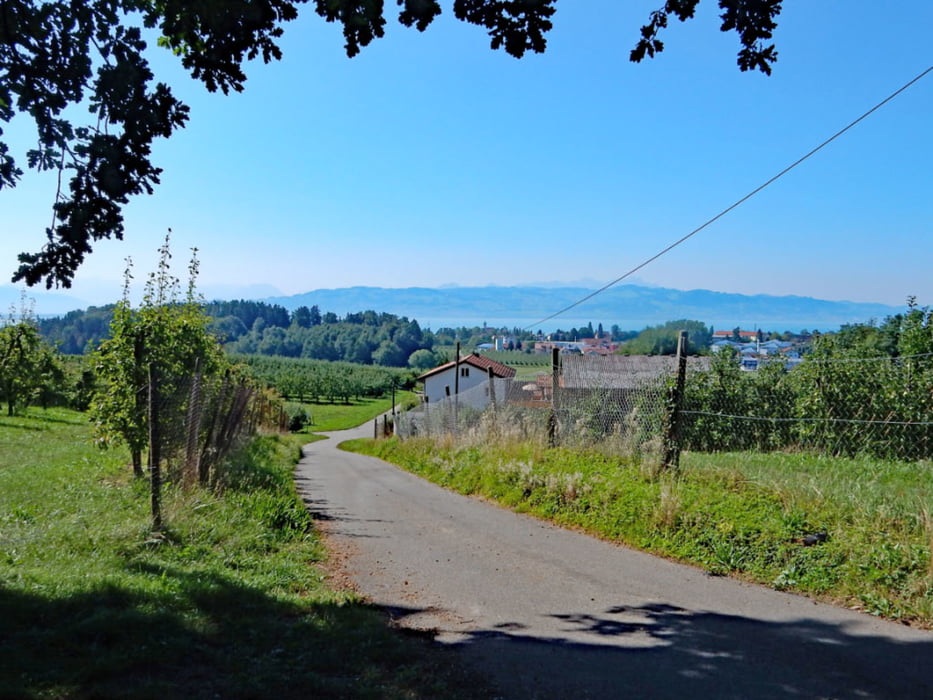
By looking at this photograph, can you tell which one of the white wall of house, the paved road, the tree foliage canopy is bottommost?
the white wall of house

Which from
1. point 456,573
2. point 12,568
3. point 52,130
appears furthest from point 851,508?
point 52,130

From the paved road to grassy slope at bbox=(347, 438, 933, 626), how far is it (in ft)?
1.11

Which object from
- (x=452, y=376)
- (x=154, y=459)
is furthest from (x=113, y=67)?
(x=452, y=376)

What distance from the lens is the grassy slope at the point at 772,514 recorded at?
6.01m

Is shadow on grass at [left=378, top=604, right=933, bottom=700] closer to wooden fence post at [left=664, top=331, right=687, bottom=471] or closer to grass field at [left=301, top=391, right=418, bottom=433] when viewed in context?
wooden fence post at [left=664, top=331, right=687, bottom=471]

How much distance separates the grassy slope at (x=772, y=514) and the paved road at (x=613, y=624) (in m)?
0.34

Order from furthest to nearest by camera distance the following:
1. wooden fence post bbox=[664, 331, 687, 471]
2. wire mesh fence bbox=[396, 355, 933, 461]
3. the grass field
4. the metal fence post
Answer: the grass field
the metal fence post
wire mesh fence bbox=[396, 355, 933, 461]
wooden fence post bbox=[664, 331, 687, 471]

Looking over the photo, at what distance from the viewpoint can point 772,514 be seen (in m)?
7.26

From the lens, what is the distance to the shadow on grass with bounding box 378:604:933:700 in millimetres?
4137

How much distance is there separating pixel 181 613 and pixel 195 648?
685 mm

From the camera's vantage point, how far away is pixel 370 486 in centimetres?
1590

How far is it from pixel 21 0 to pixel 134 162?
1477mm

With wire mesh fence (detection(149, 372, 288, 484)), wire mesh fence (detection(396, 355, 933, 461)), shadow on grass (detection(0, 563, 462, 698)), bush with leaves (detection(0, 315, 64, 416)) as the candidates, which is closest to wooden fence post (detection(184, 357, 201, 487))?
wire mesh fence (detection(149, 372, 288, 484))

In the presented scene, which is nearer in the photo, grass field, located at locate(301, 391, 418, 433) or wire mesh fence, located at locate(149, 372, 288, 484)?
wire mesh fence, located at locate(149, 372, 288, 484)
